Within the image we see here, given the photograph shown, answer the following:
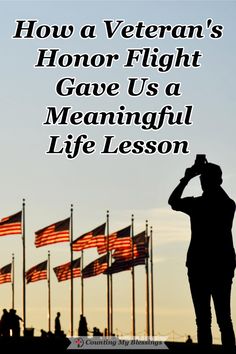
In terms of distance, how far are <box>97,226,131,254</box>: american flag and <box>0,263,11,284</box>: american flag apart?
938 centimetres

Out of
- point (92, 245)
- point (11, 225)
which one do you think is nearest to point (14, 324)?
point (11, 225)

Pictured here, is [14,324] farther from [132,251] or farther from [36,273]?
[36,273]

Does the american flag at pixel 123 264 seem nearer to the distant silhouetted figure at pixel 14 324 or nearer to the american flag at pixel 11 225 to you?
the american flag at pixel 11 225

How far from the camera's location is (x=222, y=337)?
1466 cm

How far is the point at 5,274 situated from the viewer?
73750 mm

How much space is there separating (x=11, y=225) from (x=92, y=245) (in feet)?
13.3

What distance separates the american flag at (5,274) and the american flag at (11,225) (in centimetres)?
1063

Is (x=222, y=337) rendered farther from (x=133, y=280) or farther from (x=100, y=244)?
(x=133, y=280)

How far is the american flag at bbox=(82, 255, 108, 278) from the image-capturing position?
67375mm

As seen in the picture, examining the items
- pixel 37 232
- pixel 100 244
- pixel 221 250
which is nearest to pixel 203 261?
pixel 221 250

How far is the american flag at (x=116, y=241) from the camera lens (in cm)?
6322

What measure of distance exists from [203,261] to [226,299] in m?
0.50

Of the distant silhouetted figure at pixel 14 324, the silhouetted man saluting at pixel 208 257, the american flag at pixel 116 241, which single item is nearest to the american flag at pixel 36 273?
the american flag at pixel 116 241

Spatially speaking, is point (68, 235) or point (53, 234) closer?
point (53, 234)
